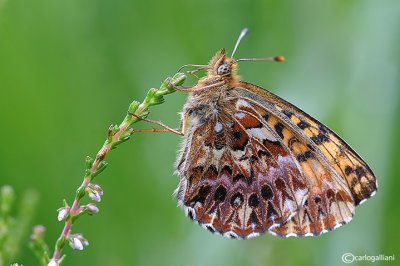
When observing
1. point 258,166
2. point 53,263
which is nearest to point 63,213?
point 53,263

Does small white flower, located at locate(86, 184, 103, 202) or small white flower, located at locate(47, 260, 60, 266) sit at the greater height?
small white flower, located at locate(86, 184, 103, 202)

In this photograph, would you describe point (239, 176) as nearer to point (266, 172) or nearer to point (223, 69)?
point (266, 172)

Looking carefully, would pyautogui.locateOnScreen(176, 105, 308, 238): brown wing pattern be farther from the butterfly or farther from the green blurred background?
the green blurred background

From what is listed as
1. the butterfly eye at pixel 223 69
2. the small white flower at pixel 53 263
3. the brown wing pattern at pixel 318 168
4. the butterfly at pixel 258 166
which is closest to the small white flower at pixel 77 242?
the small white flower at pixel 53 263

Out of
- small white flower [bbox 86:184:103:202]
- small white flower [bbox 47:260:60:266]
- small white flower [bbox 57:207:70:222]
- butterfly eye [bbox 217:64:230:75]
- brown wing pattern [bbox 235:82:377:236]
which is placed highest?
butterfly eye [bbox 217:64:230:75]

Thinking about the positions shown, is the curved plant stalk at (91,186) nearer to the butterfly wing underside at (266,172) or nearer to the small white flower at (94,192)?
the small white flower at (94,192)

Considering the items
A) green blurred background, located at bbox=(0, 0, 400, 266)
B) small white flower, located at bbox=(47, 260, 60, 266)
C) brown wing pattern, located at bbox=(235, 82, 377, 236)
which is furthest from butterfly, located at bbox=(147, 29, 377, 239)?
small white flower, located at bbox=(47, 260, 60, 266)
